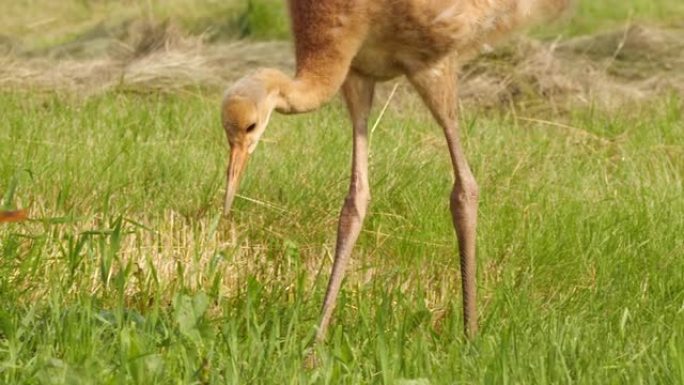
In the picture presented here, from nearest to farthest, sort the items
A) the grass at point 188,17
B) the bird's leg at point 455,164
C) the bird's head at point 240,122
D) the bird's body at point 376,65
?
the bird's head at point 240,122 < the bird's body at point 376,65 < the bird's leg at point 455,164 < the grass at point 188,17

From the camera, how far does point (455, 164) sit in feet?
18.9

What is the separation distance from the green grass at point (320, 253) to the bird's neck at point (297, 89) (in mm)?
572

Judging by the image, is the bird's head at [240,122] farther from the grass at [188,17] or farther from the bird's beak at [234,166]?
the grass at [188,17]

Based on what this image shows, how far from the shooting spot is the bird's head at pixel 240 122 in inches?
188

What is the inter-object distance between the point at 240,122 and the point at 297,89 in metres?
0.49

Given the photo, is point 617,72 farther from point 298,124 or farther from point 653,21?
point 298,124

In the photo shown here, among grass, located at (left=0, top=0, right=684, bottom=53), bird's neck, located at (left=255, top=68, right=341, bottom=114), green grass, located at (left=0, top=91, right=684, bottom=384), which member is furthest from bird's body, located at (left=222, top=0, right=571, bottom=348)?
grass, located at (left=0, top=0, right=684, bottom=53)

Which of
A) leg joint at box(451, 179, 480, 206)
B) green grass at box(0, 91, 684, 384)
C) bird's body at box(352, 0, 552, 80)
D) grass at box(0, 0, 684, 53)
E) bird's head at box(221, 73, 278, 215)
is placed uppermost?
bird's body at box(352, 0, 552, 80)

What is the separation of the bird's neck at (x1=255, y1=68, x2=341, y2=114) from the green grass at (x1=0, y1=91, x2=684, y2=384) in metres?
0.57

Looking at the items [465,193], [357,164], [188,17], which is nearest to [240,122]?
[357,164]

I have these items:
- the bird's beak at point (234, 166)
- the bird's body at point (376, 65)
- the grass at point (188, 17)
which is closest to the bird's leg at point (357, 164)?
the bird's body at point (376, 65)

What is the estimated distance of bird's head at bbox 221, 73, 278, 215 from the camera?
4766 millimetres

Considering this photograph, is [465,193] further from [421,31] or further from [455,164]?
[421,31]

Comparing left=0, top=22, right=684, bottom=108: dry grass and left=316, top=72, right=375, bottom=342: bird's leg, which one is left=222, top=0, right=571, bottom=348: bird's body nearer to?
left=316, top=72, right=375, bottom=342: bird's leg
